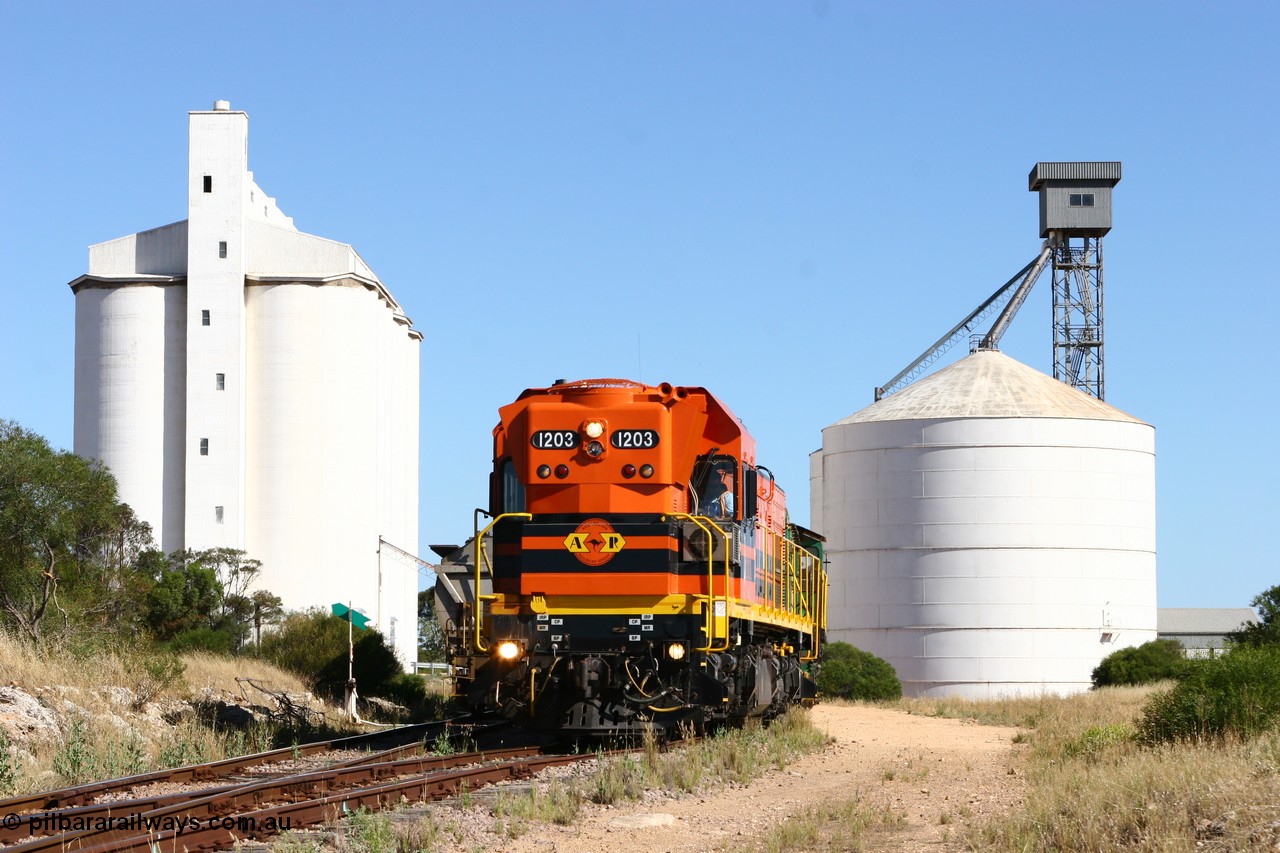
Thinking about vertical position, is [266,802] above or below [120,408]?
below

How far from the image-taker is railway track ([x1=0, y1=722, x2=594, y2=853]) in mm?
11336

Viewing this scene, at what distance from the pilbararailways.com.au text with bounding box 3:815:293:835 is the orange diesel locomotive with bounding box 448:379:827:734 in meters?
5.96

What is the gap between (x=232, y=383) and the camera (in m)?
64.2

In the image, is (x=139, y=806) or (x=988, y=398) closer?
(x=139, y=806)

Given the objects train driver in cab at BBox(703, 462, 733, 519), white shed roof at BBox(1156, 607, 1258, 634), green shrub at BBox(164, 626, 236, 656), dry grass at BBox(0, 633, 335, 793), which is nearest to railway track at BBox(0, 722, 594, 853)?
dry grass at BBox(0, 633, 335, 793)

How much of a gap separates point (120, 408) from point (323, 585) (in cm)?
1202

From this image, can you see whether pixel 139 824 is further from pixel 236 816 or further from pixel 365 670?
pixel 365 670

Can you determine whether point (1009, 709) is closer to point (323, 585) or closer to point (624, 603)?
point (624, 603)

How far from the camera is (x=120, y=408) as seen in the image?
213 ft

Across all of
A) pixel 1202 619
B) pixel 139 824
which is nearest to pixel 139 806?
pixel 139 824

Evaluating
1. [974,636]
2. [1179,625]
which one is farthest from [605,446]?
[1179,625]

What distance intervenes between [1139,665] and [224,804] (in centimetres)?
4190

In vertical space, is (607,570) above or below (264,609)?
above

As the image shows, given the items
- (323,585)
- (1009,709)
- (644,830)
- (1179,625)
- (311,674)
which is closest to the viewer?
(644,830)
